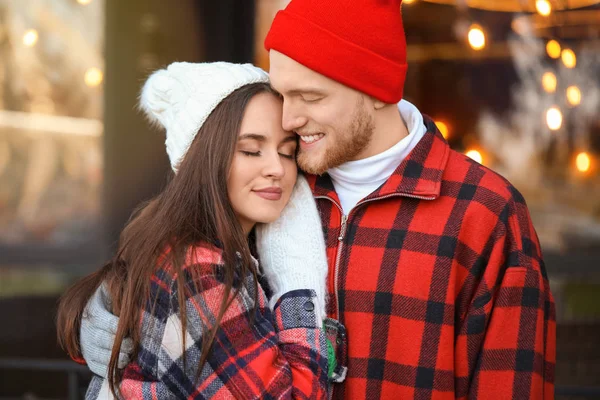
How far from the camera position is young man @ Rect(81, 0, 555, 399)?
91.9 inches

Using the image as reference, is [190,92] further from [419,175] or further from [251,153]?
[419,175]

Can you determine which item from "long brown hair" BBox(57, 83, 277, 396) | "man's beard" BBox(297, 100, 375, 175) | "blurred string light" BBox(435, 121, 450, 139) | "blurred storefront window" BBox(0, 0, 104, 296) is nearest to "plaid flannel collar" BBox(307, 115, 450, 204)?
"man's beard" BBox(297, 100, 375, 175)

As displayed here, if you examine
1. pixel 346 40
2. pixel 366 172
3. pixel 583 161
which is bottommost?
pixel 583 161

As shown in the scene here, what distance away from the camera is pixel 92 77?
598cm

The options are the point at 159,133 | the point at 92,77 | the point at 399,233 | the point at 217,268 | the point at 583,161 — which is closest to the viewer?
the point at 217,268

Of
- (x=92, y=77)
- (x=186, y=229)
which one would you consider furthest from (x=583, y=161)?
(x=186, y=229)

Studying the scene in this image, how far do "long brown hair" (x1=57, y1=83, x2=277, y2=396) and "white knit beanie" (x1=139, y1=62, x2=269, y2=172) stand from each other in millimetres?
25

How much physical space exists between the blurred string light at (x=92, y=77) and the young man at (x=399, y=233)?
3.57 m

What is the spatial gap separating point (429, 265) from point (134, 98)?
307cm

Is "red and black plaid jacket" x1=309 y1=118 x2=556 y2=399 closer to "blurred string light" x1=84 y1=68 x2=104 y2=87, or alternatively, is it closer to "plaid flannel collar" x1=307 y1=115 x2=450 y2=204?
"plaid flannel collar" x1=307 y1=115 x2=450 y2=204

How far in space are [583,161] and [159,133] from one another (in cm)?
387

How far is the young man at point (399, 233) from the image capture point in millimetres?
2334

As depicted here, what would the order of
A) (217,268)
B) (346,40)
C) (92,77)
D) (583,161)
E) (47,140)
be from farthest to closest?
(583,161), (47,140), (92,77), (346,40), (217,268)

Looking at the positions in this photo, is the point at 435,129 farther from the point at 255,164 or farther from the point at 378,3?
the point at 255,164
